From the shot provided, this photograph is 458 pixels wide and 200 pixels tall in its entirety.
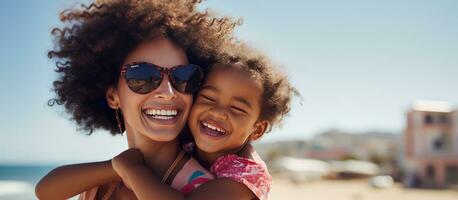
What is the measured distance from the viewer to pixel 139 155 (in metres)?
3.34

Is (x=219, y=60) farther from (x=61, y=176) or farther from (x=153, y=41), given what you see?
(x=61, y=176)

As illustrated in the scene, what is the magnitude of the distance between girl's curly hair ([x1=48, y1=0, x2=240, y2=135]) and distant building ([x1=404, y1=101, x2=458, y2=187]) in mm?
47966

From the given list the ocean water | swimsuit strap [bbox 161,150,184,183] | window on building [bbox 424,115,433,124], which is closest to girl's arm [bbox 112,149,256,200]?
swimsuit strap [bbox 161,150,184,183]

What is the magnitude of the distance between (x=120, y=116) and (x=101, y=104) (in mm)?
315

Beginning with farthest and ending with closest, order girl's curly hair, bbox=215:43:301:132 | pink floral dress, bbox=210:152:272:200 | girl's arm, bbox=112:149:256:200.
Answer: girl's curly hair, bbox=215:43:301:132 < pink floral dress, bbox=210:152:272:200 < girl's arm, bbox=112:149:256:200

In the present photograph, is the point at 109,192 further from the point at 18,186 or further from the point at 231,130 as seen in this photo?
the point at 18,186

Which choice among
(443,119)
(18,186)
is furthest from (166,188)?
(18,186)

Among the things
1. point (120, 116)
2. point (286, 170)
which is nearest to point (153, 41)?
point (120, 116)

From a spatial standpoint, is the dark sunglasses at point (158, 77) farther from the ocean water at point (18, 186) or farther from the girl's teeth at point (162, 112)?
the ocean water at point (18, 186)

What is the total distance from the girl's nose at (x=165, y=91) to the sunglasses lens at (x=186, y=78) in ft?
0.10

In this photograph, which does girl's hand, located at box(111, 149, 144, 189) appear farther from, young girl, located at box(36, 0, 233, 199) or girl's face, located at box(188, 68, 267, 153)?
girl's face, located at box(188, 68, 267, 153)

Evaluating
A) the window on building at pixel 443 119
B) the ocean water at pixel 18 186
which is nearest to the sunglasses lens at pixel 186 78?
the ocean water at pixel 18 186

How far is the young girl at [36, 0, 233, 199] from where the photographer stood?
3227 millimetres

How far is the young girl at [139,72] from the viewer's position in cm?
323
